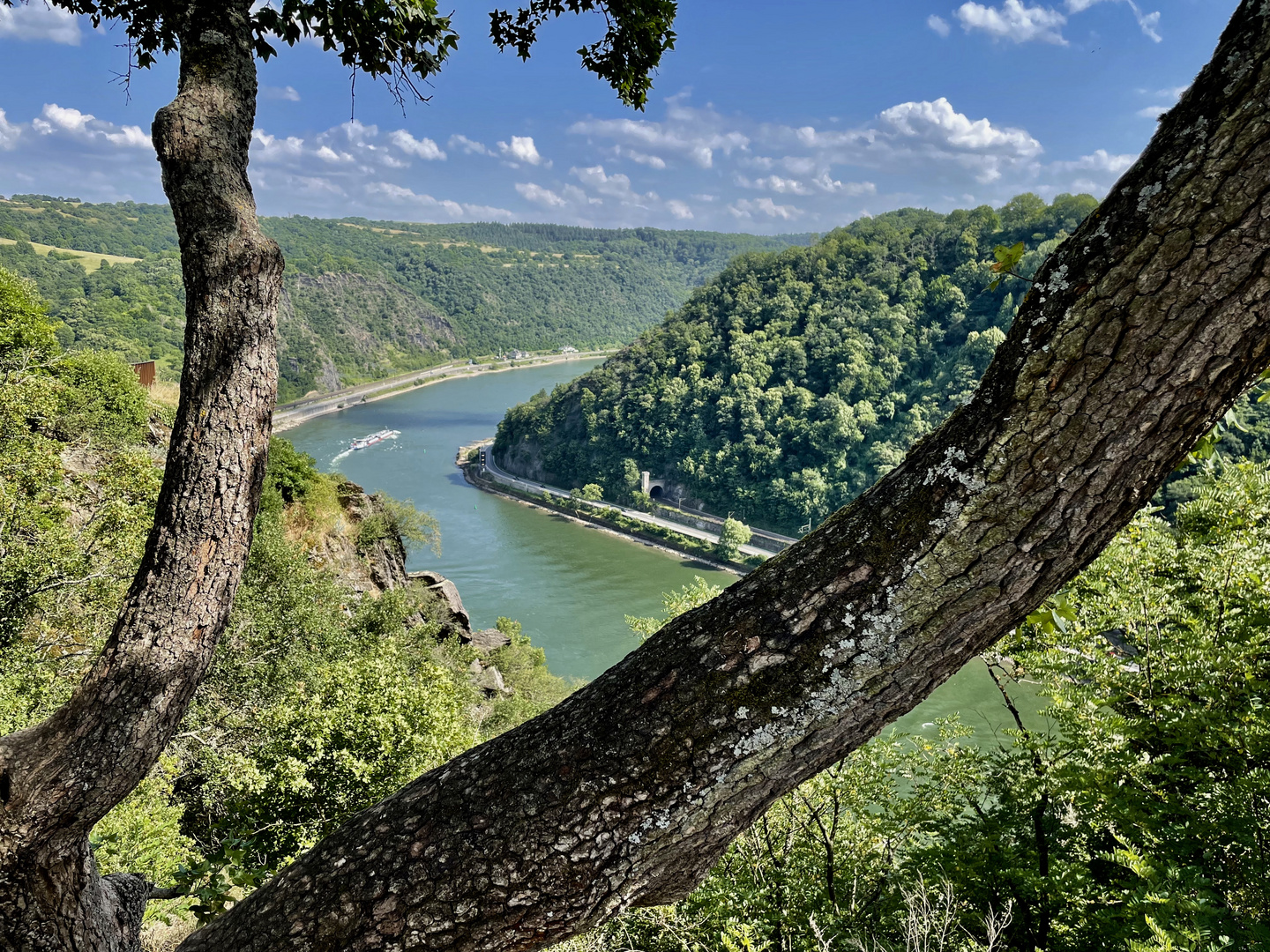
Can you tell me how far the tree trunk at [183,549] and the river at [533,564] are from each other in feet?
44.6

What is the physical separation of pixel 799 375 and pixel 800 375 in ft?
0.20

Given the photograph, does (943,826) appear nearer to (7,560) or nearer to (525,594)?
(7,560)

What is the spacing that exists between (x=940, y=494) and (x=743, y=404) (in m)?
45.9

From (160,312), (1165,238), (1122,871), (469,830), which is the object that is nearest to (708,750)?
(469,830)

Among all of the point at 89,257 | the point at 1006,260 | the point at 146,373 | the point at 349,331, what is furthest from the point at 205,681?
the point at 349,331

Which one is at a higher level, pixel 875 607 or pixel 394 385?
pixel 875 607

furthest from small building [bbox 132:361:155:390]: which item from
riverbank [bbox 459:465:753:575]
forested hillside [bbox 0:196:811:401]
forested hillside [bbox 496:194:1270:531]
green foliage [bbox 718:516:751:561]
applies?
forested hillside [bbox 496:194:1270:531]

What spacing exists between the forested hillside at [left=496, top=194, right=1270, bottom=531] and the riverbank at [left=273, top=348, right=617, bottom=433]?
22030mm

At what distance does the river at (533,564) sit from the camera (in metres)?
24.9

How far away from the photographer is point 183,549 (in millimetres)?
1521

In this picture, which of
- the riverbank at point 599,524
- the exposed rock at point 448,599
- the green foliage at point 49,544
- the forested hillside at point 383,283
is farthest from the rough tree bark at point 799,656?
the forested hillside at point 383,283

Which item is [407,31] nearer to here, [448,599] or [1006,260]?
[1006,260]

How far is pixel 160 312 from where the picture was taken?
49562 millimetres

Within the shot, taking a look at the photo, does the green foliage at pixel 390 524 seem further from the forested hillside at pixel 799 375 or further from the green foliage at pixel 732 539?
the forested hillside at pixel 799 375
